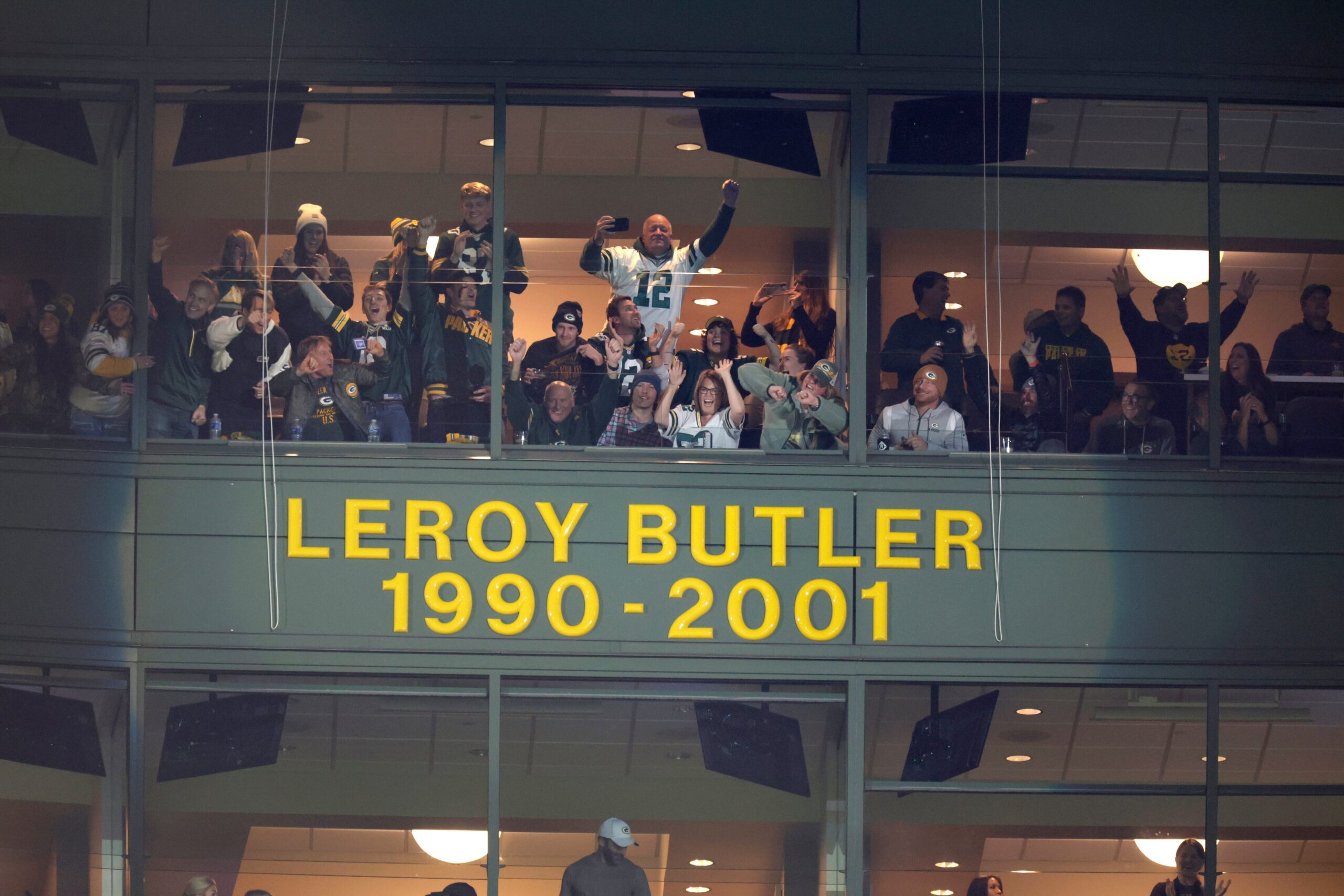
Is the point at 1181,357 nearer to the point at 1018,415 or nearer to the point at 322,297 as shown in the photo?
the point at 1018,415

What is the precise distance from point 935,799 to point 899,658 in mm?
984

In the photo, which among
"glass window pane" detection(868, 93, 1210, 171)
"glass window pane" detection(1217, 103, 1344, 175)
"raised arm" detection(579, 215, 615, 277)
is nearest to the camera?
"raised arm" detection(579, 215, 615, 277)

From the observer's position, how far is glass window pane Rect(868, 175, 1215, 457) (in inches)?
380

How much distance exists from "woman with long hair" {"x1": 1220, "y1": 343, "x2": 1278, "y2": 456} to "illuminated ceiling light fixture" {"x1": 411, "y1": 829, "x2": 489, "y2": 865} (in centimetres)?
554

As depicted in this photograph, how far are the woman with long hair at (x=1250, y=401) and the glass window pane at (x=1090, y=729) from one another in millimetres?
1661

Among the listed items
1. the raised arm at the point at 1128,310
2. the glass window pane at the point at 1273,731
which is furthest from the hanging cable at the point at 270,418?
the glass window pane at the point at 1273,731

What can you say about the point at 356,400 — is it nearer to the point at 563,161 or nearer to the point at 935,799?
the point at 563,161

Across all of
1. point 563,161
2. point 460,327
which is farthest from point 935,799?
point 563,161

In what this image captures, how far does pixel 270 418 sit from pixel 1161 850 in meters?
6.27

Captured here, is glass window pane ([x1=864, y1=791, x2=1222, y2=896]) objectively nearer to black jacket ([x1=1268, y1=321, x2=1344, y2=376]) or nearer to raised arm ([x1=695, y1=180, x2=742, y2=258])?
black jacket ([x1=1268, y1=321, x2=1344, y2=376])

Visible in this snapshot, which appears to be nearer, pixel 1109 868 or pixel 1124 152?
pixel 1109 868

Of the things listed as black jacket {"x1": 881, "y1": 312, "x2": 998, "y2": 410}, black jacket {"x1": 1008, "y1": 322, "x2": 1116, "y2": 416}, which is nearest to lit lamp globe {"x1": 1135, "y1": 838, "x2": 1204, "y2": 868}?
black jacket {"x1": 1008, "y1": 322, "x2": 1116, "y2": 416}

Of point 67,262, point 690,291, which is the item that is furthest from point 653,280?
point 67,262

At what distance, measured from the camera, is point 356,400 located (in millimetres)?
9523
